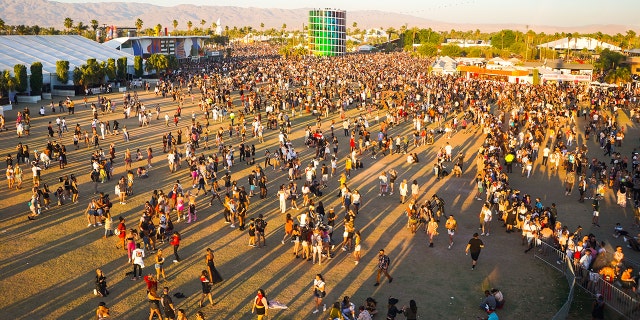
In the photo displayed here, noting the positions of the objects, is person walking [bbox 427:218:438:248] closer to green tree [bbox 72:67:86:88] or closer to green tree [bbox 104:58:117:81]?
green tree [bbox 72:67:86:88]

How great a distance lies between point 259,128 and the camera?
1106 inches

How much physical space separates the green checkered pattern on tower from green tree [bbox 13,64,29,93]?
7836 centimetres

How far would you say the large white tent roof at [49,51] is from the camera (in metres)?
47.4

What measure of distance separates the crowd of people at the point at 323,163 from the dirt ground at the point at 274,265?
1.23 feet

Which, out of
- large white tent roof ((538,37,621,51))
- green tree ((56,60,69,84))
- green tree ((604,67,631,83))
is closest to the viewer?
green tree ((56,60,69,84))

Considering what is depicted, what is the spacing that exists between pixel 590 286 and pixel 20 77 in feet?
141

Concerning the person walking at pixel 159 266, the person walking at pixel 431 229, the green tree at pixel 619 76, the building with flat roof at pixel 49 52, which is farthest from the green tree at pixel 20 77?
the green tree at pixel 619 76

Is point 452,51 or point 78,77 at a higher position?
point 452,51

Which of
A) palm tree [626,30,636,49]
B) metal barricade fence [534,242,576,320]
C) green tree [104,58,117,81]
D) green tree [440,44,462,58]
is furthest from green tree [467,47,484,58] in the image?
metal barricade fence [534,242,576,320]

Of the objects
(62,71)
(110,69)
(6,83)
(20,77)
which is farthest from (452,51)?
(6,83)

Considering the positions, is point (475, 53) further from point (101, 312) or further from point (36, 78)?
point (101, 312)

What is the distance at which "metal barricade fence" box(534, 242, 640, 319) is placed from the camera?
416 inches

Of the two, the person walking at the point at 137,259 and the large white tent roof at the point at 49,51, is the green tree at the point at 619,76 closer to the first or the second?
the large white tent roof at the point at 49,51

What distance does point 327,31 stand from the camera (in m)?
114
